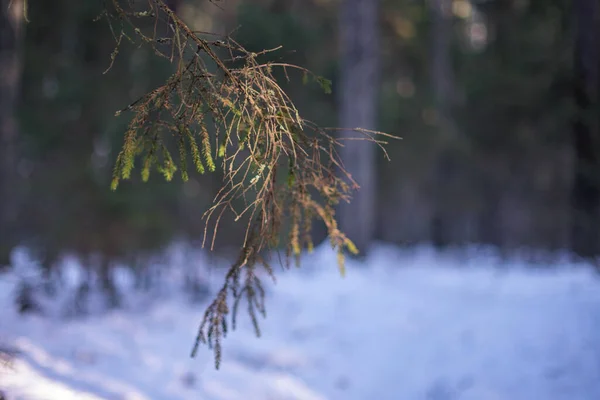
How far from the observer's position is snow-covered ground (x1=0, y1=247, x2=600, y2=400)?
5625 millimetres

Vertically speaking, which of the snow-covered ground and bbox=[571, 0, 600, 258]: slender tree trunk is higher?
bbox=[571, 0, 600, 258]: slender tree trunk

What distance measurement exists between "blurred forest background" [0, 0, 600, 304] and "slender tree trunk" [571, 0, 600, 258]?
28 mm

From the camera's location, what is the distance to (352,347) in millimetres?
7277

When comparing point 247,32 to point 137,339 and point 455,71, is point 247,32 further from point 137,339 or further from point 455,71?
point 455,71

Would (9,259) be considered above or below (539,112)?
below

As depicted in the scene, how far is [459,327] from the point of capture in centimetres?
718

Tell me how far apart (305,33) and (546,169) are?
→ 12.1 metres

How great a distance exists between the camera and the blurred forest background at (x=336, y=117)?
9508mm

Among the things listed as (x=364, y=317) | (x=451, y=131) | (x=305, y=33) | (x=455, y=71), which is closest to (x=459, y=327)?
(x=364, y=317)

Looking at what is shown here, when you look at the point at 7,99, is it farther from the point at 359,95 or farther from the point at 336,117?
the point at 336,117

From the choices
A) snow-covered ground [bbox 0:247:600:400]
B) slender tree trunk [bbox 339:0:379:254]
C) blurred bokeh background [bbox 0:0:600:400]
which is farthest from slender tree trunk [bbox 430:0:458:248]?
snow-covered ground [bbox 0:247:600:400]

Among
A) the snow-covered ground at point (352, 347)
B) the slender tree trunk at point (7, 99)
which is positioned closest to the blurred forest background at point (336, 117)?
the slender tree trunk at point (7, 99)

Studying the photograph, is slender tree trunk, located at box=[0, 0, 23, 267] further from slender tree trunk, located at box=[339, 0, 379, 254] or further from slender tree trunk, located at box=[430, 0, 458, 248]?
slender tree trunk, located at box=[430, 0, 458, 248]

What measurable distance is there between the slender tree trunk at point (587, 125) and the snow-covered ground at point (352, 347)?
2.50 meters
